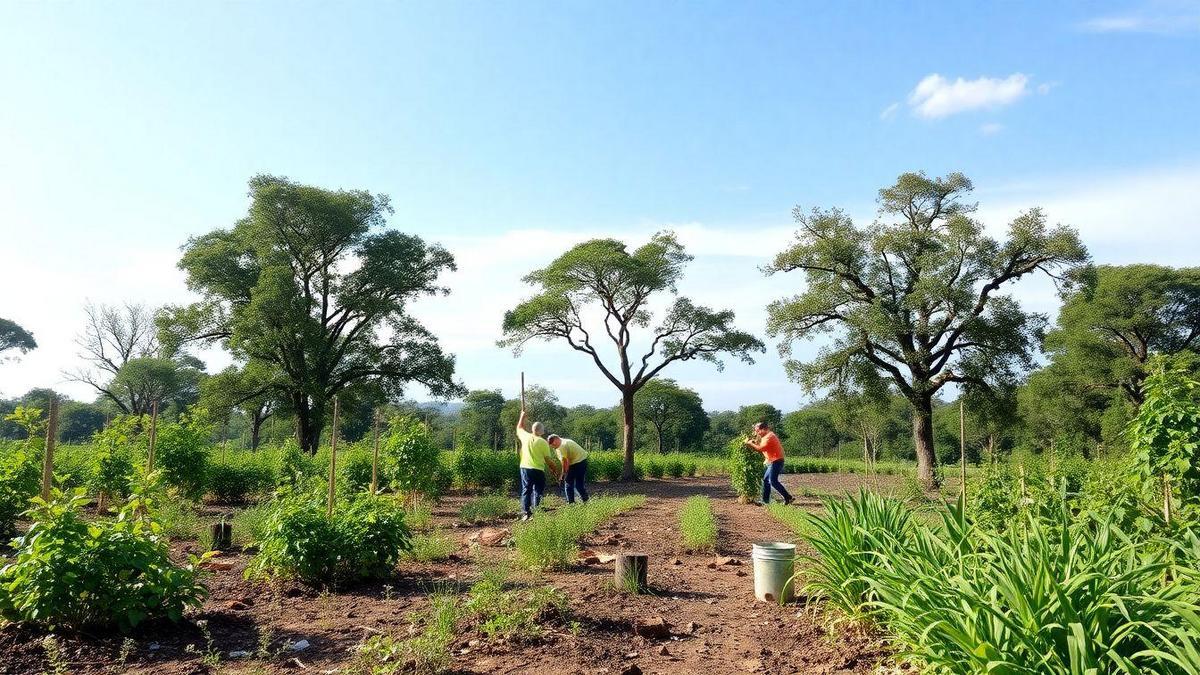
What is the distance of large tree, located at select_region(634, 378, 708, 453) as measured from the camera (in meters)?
53.6

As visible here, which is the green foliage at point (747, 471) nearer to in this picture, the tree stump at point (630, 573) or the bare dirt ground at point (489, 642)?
the bare dirt ground at point (489, 642)

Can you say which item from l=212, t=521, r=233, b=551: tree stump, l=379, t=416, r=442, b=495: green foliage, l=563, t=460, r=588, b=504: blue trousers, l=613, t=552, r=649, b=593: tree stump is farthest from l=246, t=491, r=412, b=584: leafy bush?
l=379, t=416, r=442, b=495: green foliage

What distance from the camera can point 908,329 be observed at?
24.0 metres

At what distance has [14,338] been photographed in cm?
4978

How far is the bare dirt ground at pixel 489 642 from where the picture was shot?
421 centimetres

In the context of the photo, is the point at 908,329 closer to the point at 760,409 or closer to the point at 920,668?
the point at 920,668

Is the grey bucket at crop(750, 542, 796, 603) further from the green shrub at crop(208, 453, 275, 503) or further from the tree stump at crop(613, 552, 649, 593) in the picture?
the green shrub at crop(208, 453, 275, 503)

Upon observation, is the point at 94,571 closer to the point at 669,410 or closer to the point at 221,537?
the point at 221,537

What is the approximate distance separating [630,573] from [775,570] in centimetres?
118

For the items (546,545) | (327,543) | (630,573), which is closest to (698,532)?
(546,545)

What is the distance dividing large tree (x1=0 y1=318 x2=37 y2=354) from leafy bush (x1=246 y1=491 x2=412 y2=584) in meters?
56.4

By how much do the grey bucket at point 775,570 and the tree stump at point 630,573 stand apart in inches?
37.2

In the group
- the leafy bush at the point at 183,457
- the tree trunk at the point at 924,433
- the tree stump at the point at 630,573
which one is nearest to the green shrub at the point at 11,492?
the leafy bush at the point at 183,457

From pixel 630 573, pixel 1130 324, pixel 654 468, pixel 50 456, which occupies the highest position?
pixel 1130 324
